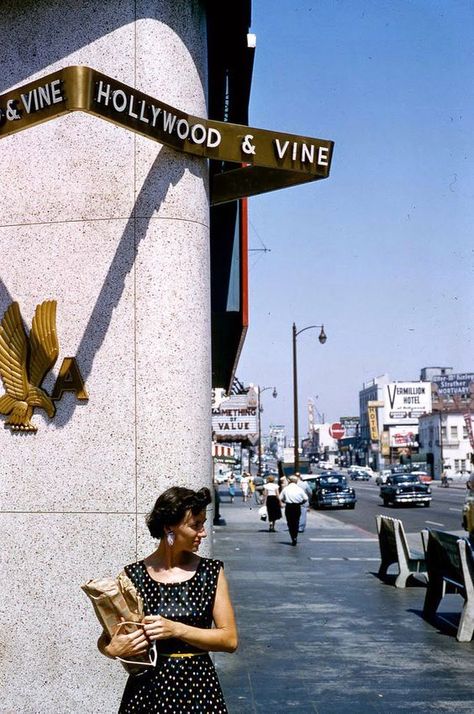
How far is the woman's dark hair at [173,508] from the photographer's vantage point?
13.5 ft

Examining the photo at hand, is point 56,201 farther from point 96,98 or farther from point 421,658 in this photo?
point 421,658

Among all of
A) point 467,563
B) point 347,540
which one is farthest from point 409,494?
point 467,563

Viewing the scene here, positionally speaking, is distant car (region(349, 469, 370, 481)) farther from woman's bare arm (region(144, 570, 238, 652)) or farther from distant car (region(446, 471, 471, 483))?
woman's bare arm (region(144, 570, 238, 652))

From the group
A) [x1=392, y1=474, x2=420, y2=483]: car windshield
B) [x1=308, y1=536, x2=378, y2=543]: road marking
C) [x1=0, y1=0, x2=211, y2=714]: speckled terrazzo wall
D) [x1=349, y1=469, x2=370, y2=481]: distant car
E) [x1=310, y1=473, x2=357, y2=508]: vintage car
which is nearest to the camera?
[x1=0, y1=0, x2=211, y2=714]: speckled terrazzo wall

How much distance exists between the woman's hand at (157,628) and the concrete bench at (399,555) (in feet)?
36.2

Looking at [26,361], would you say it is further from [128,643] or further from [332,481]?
[332,481]

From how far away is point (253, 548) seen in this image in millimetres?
22172

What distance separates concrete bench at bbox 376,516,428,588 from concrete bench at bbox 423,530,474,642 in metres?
2.17

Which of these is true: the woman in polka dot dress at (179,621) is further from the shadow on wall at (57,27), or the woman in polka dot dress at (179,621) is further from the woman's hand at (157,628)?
the shadow on wall at (57,27)

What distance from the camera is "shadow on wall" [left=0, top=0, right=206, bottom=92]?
7.20m

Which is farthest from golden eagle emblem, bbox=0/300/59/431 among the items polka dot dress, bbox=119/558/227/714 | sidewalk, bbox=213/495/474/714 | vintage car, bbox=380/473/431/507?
vintage car, bbox=380/473/431/507

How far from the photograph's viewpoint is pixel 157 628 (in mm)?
3863

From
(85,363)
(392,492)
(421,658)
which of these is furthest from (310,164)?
(392,492)

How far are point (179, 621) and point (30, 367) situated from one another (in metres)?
3.40
